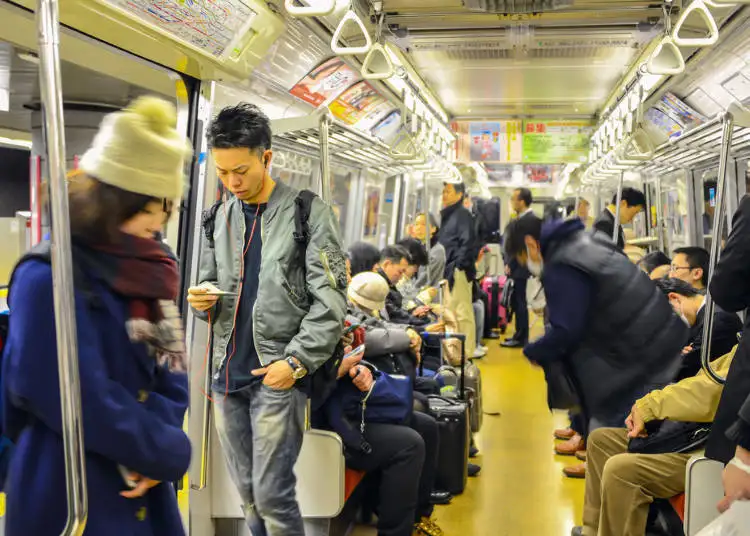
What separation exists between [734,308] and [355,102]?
159 inches

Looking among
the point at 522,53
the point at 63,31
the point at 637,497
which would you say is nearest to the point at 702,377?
the point at 637,497

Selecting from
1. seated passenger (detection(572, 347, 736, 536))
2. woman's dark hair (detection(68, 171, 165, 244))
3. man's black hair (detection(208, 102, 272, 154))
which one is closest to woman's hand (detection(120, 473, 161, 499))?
woman's dark hair (detection(68, 171, 165, 244))

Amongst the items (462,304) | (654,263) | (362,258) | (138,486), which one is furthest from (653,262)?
(138,486)

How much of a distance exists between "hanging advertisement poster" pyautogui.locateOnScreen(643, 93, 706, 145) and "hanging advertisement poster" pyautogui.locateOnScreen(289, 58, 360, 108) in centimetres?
260

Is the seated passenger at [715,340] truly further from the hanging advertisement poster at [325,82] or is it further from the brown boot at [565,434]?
the hanging advertisement poster at [325,82]

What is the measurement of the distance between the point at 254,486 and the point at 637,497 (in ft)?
5.36

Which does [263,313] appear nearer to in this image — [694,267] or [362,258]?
[362,258]

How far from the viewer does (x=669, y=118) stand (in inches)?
261

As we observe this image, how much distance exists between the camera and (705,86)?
17.9 ft

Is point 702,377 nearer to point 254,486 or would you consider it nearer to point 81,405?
point 254,486

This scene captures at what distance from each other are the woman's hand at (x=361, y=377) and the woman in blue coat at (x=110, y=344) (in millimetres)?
1696

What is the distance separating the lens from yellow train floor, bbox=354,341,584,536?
4.00m

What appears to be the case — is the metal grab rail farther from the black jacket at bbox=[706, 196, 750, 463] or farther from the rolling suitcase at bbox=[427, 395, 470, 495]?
the rolling suitcase at bbox=[427, 395, 470, 495]

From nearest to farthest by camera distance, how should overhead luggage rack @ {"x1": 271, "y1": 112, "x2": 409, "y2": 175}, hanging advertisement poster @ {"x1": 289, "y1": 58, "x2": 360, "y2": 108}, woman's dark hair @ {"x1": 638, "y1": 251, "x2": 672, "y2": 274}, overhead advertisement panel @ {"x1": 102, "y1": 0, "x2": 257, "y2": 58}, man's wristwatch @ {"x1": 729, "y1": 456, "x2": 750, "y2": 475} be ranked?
1. man's wristwatch @ {"x1": 729, "y1": 456, "x2": 750, "y2": 475}
2. overhead advertisement panel @ {"x1": 102, "y1": 0, "x2": 257, "y2": 58}
3. overhead luggage rack @ {"x1": 271, "y1": 112, "x2": 409, "y2": 175}
4. hanging advertisement poster @ {"x1": 289, "y1": 58, "x2": 360, "y2": 108}
5. woman's dark hair @ {"x1": 638, "y1": 251, "x2": 672, "y2": 274}
